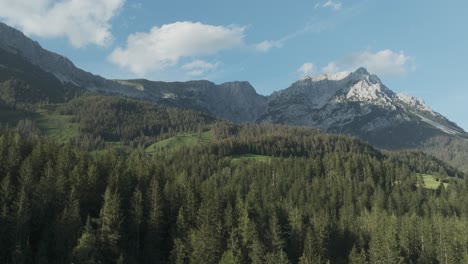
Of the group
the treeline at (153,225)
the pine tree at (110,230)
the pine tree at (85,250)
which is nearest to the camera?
the pine tree at (85,250)

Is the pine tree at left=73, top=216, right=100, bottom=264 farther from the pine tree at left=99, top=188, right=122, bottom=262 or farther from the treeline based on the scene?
the pine tree at left=99, top=188, right=122, bottom=262

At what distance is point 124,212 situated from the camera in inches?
3937

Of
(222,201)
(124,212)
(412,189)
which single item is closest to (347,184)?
(412,189)

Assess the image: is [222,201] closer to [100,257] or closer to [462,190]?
[100,257]

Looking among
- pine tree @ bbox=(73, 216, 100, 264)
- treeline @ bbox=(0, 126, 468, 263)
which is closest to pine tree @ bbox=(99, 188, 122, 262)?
treeline @ bbox=(0, 126, 468, 263)

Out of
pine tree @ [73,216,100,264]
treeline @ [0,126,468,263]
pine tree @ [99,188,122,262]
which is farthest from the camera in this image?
pine tree @ [99,188,122,262]

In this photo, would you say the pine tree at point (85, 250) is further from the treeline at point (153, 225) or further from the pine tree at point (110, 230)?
the pine tree at point (110, 230)

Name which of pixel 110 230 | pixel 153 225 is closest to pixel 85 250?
pixel 110 230

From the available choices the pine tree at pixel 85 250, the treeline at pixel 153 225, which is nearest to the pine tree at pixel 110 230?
the treeline at pixel 153 225

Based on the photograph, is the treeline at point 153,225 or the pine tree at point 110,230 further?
the pine tree at point 110,230

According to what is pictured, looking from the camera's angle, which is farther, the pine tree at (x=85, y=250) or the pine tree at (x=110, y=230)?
the pine tree at (x=110, y=230)

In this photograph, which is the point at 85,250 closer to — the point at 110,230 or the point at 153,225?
the point at 110,230

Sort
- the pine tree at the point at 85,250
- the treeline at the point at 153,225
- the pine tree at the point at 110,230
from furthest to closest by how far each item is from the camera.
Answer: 1. the pine tree at the point at 110,230
2. the treeline at the point at 153,225
3. the pine tree at the point at 85,250

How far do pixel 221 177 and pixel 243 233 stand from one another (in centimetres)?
10028
